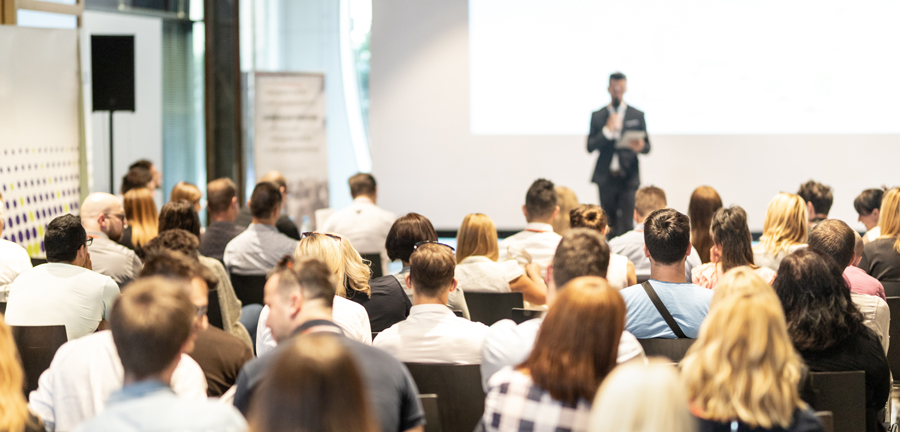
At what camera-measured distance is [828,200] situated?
197 inches

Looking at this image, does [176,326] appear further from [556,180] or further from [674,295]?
[556,180]

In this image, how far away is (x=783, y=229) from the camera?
393 centimetres

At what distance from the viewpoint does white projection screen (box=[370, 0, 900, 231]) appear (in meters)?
8.56

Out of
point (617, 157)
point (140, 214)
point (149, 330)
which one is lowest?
point (149, 330)

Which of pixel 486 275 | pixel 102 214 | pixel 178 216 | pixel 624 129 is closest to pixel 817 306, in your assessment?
pixel 486 275

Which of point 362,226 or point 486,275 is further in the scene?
point 362,226

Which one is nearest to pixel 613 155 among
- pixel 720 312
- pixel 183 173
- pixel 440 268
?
pixel 183 173

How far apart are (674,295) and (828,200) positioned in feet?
9.08

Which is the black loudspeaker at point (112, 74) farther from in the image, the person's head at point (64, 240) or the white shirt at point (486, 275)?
the white shirt at point (486, 275)

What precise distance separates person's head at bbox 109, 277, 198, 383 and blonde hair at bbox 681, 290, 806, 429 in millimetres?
1140

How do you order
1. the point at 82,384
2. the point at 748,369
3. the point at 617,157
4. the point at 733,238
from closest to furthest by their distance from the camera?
1. the point at 748,369
2. the point at 82,384
3. the point at 733,238
4. the point at 617,157

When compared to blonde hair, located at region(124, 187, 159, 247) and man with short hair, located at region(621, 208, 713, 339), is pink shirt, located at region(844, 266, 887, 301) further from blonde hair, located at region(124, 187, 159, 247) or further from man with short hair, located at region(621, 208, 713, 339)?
blonde hair, located at region(124, 187, 159, 247)

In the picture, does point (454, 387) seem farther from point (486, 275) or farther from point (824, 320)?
point (486, 275)

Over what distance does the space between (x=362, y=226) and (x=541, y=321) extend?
12.2ft
